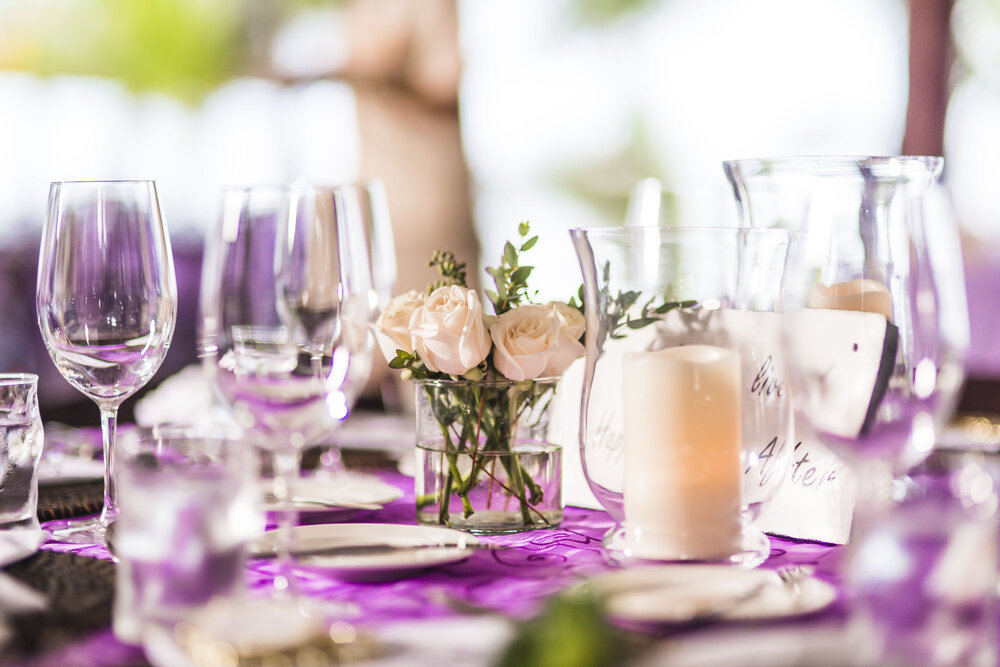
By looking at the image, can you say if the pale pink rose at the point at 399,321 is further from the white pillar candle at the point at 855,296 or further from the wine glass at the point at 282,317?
the white pillar candle at the point at 855,296

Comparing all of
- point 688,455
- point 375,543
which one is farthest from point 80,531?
point 688,455

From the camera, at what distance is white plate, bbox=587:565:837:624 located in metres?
0.64

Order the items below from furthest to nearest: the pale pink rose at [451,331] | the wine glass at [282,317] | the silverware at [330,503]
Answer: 1. the silverware at [330,503]
2. the pale pink rose at [451,331]
3. the wine glass at [282,317]

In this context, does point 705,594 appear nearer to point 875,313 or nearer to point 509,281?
point 875,313

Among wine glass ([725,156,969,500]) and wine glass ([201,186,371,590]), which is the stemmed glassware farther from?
wine glass ([201,186,371,590])

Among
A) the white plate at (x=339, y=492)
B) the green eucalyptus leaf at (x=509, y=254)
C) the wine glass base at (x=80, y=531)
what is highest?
the green eucalyptus leaf at (x=509, y=254)

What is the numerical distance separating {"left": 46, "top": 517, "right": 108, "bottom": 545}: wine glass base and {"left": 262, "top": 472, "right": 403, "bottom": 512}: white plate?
163 millimetres

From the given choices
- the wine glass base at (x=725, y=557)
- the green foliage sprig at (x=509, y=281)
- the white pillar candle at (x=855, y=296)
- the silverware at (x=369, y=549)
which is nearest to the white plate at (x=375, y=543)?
the silverware at (x=369, y=549)

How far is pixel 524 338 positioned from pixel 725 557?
0.26 meters

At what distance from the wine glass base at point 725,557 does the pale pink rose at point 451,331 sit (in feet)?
0.67

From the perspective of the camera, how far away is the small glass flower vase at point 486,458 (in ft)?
3.13

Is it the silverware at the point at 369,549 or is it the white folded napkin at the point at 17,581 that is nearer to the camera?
the white folded napkin at the point at 17,581

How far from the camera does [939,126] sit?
3953 mm

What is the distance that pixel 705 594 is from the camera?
677mm
